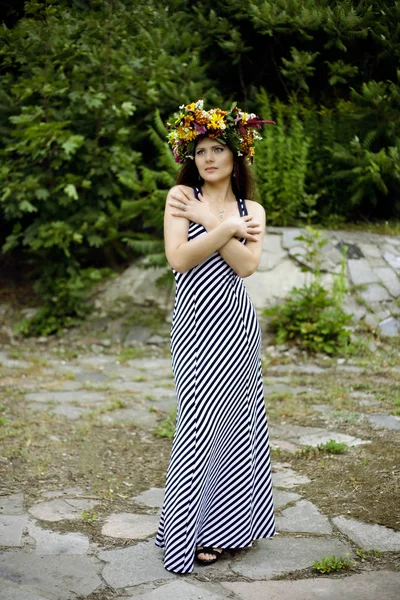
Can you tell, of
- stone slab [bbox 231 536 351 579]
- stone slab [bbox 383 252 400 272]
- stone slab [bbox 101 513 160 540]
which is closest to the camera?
stone slab [bbox 231 536 351 579]

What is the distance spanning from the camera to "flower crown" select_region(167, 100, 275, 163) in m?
3.04

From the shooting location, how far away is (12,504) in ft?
11.8

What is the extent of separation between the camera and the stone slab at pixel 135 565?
9.23ft

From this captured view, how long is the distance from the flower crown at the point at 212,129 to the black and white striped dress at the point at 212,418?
27 centimetres

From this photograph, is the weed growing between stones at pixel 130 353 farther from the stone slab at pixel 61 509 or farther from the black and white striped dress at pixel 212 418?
A: the black and white striped dress at pixel 212 418

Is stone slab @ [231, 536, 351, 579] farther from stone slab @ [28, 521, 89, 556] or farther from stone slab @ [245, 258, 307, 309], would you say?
stone slab @ [245, 258, 307, 309]

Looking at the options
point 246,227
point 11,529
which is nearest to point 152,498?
point 11,529

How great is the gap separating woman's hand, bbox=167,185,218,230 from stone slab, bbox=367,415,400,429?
2.32 m

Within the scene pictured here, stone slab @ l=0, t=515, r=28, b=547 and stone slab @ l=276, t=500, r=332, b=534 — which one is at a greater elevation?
stone slab @ l=0, t=515, r=28, b=547

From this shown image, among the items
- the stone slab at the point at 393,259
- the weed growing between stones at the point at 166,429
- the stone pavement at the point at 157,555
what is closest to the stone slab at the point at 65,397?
the weed growing between stones at the point at 166,429

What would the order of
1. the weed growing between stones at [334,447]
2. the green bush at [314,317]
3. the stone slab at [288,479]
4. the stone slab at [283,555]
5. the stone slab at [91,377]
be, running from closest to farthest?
the stone slab at [283,555] → the stone slab at [288,479] → the weed growing between stones at [334,447] → the stone slab at [91,377] → the green bush at [314,317]

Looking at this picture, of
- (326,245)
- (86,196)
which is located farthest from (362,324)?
(86,196)

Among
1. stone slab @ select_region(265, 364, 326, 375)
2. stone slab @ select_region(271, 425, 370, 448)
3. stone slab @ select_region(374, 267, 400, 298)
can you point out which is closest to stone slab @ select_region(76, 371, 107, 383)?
stone slab @ select_region(265, 364, 326, 375)

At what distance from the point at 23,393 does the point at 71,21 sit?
3253 mm
